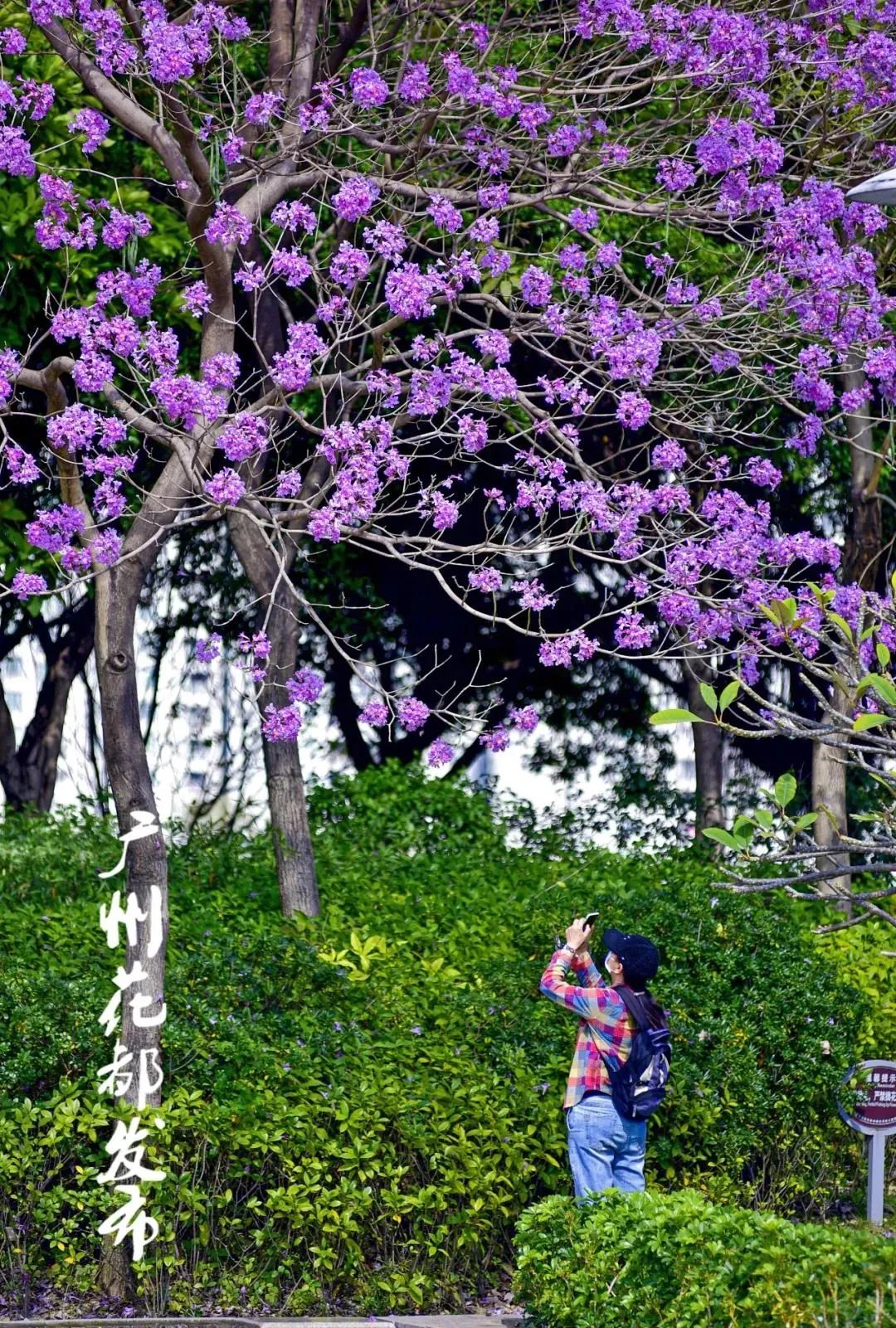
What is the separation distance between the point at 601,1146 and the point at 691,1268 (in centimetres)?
165

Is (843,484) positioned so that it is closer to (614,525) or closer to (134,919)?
(614,525)

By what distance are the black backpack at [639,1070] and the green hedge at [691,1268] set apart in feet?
2.62

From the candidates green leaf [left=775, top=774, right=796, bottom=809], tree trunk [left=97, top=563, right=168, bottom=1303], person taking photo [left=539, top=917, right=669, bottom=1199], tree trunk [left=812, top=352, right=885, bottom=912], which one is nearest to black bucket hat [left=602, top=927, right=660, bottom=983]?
person taking photo [left=539, top=917, right=669, bottom=1199]

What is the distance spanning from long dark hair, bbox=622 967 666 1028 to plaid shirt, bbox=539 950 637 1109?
75 mm

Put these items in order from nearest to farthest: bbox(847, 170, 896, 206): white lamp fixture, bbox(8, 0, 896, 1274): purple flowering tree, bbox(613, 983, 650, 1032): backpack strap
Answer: bbox(847, 170, 896, 206): white lamp fixture < bbox(613, 983, 650, 1032): backpack strap < bbox(8, 0, 896, 1274): purple flowering tree

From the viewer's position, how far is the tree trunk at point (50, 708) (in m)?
14.4

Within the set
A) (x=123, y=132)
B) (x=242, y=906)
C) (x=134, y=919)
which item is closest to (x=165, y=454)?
(x=123, y=132)

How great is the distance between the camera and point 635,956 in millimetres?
7227

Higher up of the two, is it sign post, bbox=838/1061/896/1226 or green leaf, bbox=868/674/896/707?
green leaf, bbox=868/674/896/707

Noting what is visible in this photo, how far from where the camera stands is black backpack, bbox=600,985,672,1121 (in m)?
7.06

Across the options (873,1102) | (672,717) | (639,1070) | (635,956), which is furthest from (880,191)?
(873,1102)

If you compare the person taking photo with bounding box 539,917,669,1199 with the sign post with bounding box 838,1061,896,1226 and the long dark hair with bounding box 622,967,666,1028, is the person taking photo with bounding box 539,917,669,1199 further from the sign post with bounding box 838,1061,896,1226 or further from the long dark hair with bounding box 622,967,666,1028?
the sign post with bounding box 838,1061,896,1226

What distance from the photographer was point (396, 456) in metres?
7.70

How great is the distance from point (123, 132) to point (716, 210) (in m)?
4.69
